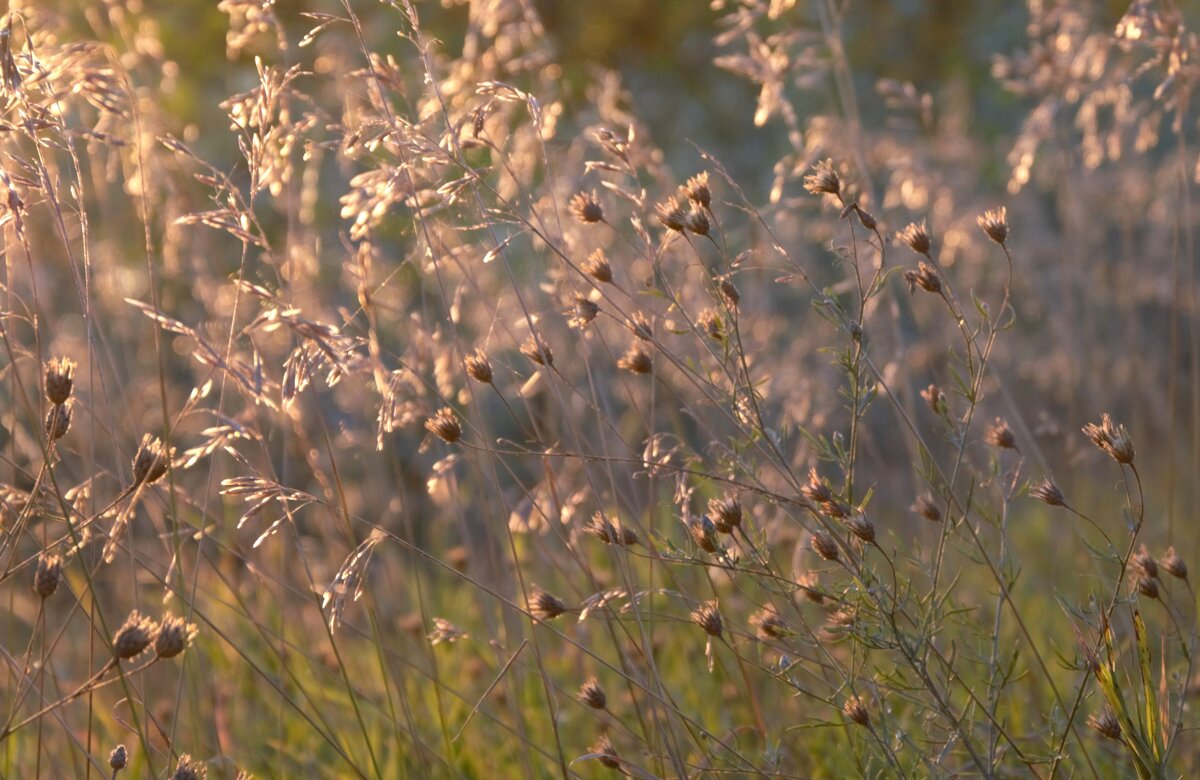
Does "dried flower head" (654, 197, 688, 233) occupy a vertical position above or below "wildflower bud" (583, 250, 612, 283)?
above

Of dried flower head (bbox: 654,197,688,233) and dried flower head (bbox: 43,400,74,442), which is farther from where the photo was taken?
dried flower head (bbox: 654,197,688,233)

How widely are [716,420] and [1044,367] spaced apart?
1.96 m

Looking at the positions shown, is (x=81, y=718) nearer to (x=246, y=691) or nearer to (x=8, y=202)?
(x=246, y=691)

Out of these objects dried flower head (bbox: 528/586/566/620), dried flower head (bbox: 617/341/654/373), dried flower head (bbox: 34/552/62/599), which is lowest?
dried flower head (bbox: 528/586/566/620)

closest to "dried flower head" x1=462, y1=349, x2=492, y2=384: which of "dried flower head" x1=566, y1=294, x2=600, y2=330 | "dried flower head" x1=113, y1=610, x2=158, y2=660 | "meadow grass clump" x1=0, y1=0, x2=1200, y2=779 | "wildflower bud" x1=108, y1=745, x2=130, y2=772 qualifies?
"meadow grass clump" x1=0, y1=0, x2=1200, y2=779

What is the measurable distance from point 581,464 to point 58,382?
0.68 meters

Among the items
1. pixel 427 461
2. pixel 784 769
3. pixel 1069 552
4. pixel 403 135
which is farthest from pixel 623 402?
pixel 403 135

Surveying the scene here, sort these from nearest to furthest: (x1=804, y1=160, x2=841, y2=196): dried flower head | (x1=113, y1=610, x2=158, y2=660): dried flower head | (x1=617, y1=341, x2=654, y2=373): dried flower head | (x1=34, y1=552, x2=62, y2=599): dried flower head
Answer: (x1=113, y1=610, x2=158, y2=660): dried flower head, (x1=34, y1=552, x2=62, y2=599): dried flower head, (x1=804, y1=160, x2=841, y2=196): dried flower head, (x1=617, y1=341, x2=654, y2=373): dried flower head

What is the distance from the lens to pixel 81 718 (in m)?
2.81

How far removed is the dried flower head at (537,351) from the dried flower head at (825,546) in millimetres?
385

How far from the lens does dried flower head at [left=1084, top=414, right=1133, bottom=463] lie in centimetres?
135

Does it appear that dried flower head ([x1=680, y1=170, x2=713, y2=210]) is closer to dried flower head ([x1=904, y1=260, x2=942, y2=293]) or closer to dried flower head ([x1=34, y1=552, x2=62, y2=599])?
dried flower head ([x1=904, y1=260, x2=942, y2=293])

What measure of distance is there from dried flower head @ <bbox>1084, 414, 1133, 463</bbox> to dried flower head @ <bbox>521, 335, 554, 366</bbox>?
2.13 feet

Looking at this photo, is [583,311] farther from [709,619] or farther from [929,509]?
[929,509]
